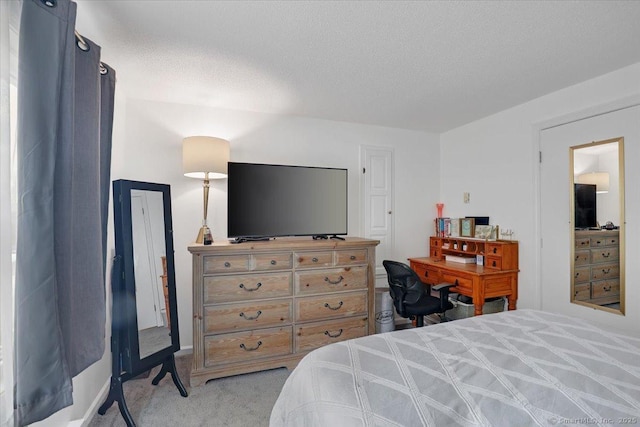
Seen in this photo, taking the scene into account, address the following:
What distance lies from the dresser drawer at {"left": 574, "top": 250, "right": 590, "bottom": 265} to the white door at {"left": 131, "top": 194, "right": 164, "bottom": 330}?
3.47 metres

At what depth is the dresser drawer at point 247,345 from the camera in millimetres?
2477

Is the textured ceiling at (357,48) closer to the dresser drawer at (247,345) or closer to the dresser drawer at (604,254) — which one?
the dresser drawer at (604,254)

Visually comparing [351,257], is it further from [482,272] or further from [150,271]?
[150,271]

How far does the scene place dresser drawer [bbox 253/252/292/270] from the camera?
2609 mm

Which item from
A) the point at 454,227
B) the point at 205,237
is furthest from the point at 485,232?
the point at 205,237

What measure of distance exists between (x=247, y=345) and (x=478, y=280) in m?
2.16

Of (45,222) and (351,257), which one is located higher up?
(45,222)

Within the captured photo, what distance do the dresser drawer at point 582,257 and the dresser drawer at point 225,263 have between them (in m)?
2.79

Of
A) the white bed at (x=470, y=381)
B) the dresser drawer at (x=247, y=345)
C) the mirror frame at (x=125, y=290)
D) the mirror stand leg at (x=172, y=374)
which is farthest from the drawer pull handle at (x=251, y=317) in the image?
the white bed at (x=470, y=381)

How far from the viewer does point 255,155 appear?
3.25 metres

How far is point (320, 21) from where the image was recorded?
5.74 ft

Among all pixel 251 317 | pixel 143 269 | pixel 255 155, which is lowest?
pixel 251 317

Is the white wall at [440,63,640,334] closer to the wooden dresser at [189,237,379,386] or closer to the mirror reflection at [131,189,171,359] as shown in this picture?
the wooden dresser at [189,237,379,386]

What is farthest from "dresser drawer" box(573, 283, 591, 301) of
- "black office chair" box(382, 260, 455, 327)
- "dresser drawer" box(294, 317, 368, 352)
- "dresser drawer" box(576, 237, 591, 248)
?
"dresser drawer" box(294, 317, 368, 352)
